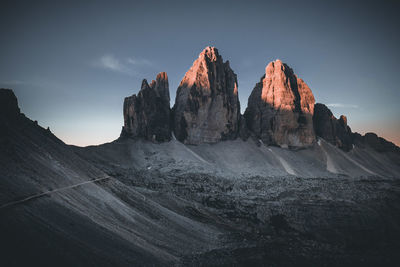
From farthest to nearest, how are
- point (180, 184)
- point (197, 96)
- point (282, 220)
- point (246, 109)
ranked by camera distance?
1. point (246, 109)
2. point (197, 96)
3. point (180, 184)
4. point (282, 220)

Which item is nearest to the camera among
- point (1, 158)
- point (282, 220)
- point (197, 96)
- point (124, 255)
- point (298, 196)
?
point (124, 255)

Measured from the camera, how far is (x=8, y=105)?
18.6 meters

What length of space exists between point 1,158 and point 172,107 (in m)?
76.5

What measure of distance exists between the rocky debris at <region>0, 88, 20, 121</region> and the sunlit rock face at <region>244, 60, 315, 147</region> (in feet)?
260

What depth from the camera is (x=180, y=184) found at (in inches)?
1662

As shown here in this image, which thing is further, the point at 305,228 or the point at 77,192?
the point at 305,228

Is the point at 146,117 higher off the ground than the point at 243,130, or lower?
higher

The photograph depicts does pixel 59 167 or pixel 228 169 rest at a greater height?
pixel 59 167

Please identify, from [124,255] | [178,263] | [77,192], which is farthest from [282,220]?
[77,192]

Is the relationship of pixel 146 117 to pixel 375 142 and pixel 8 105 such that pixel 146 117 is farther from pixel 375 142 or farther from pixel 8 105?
pixel 375 142

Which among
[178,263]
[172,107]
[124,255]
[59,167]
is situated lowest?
[178,263]

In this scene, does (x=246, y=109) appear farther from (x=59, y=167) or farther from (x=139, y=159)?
(x=59, y=167)

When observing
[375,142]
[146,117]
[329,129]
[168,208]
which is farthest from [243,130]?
[375,142]

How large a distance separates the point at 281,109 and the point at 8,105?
8393 cm
